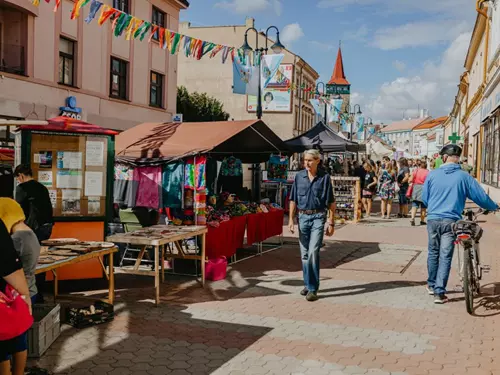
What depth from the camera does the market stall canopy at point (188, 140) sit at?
8.93 meters

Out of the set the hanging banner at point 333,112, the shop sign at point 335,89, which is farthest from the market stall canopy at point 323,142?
the shop sign at point 335,89

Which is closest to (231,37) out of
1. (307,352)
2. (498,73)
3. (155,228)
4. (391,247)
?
(498,73)

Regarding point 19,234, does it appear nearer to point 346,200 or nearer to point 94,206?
point 94,206

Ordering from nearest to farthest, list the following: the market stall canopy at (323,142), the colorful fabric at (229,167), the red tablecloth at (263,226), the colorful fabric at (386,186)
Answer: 1. the red tablecloth at (263,226)
2. the colorful fabric at (229,167)
3. the market stall canopy at (323,142)
4. the colorful fabric at (386,186)

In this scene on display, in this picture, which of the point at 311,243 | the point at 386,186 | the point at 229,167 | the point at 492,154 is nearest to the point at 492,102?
the point at 492,154

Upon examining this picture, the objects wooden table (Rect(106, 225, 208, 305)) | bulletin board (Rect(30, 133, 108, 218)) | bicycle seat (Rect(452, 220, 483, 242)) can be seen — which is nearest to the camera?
bicycle seat (Rect(452, 220, 483, 242))

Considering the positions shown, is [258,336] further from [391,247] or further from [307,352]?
[391,247]

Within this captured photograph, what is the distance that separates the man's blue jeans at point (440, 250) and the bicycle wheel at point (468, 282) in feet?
1.21

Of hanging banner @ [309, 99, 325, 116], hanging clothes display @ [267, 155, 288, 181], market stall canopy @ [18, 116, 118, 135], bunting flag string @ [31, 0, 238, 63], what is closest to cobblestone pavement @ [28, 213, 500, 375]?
market stall canopy @ [18, 116, 118, 135]

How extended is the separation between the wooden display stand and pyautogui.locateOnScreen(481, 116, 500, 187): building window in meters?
15.0

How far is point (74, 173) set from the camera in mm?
7660

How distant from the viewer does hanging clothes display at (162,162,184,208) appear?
8.95 metres

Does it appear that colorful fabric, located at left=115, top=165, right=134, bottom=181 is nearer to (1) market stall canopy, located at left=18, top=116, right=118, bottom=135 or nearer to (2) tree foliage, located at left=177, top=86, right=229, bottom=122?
(1) market stall canopy, located at left=18, top=116, right=118, bottom=135

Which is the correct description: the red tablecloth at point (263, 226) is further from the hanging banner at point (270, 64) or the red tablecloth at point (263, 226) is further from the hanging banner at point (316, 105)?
the hanging banner at point (316, 105)
